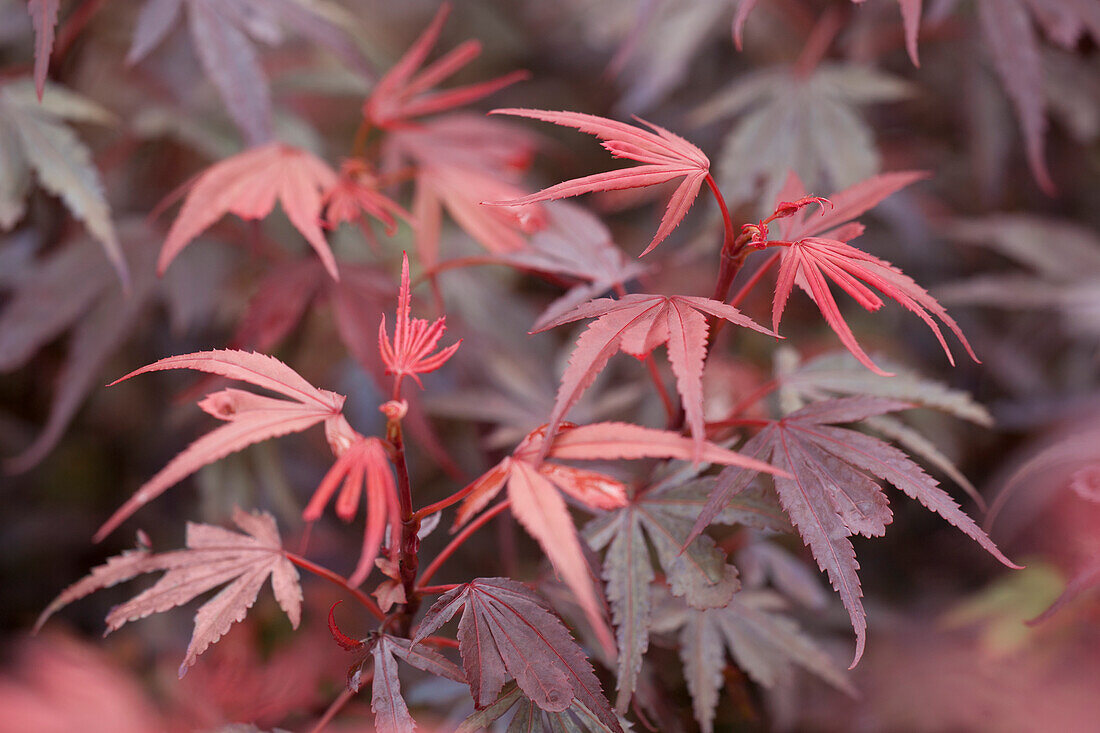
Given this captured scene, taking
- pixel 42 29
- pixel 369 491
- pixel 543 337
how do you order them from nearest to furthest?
pixel 369 491
pixel 42 29
pixel 543 337

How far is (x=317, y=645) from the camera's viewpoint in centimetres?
80

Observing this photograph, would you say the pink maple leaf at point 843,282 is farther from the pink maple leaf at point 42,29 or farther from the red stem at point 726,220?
the pink maple leaf at point 42,29

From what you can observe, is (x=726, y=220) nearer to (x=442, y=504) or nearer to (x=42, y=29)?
(x=442, y=504)

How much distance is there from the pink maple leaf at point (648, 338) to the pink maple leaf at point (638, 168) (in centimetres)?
3

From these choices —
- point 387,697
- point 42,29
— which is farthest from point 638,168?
point 42,29

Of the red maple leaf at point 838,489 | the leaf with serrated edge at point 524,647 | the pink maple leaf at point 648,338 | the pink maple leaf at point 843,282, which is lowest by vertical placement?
the leaf with serrated edge at point 524,647

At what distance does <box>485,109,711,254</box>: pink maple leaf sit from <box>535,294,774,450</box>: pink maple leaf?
34 mm

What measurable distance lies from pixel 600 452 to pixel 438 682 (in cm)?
32

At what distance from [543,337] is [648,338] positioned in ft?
1.65

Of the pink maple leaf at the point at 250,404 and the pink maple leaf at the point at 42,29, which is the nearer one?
the pink maple leaf at the point at 250,404

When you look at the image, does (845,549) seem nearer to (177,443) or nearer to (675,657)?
(675,657)

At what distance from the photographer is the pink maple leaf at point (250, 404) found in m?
0.38

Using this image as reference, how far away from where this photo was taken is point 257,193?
570 millimetres

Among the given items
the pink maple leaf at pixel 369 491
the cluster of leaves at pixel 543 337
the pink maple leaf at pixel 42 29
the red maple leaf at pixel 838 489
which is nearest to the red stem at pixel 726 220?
the cluster of leaves at pixel 543 337
